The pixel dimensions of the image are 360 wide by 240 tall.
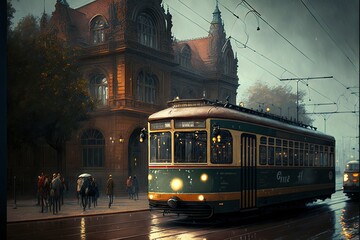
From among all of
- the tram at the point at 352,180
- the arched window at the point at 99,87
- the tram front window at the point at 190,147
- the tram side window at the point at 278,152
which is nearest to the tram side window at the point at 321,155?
the tram at the point at 352,180

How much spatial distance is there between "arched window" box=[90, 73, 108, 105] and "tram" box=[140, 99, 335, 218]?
68.5 feet

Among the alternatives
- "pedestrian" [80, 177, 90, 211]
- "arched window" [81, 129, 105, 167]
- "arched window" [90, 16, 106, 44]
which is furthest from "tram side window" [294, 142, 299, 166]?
"arched window" [90, 16, 106, 44]

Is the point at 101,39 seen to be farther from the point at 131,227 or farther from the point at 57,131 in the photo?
the point at 131,227

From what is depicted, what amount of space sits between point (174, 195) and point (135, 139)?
74.5 ft

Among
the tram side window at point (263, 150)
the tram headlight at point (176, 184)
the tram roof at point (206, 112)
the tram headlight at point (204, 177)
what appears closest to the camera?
the tram headlight at point (204, 177)

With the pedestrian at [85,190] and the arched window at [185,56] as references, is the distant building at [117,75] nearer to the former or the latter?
the arched window at [185,56]

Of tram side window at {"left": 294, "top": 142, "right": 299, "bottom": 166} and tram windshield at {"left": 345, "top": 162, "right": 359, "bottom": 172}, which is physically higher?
tram side window at {"left": 294, "top": 142, "right": 299, "bottom": 166}

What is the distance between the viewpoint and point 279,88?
3049 inches

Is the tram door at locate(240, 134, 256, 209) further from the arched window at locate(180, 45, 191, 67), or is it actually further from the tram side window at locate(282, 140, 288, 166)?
the arched window at locate(180, 45, 191, 67)

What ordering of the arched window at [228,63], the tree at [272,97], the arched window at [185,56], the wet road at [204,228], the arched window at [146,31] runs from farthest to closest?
the tree at [272,97]
the arched window at [228,63]
the arched window at [185,56]
the arched window at [146,31]
the wet road at [204,228]

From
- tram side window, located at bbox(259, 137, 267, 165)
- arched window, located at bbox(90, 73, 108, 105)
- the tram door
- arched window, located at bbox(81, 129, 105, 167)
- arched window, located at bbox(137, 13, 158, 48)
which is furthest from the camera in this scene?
arched window, located at bbox(137, 13, 158, 48)

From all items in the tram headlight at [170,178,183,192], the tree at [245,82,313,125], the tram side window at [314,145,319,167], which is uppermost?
the tree at [245,82,313,125]

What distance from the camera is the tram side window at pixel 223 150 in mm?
14773

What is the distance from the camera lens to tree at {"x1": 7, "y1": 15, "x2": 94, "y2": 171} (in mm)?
24656
